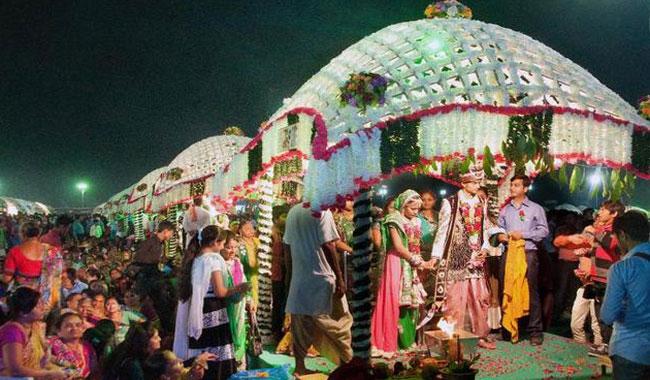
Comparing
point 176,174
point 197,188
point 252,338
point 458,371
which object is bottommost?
point 252,338

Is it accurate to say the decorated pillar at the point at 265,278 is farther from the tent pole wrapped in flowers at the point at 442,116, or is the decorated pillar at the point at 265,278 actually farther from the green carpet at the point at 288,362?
the tent pole wrapped in flowers at the point at 442,116

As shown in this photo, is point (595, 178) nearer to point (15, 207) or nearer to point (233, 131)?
point (233, 131)

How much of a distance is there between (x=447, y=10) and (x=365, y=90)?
3602 mm

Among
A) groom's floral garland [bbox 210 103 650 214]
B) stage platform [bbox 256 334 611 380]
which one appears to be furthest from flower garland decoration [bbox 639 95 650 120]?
stage platform [bbox 256 334 611 380]

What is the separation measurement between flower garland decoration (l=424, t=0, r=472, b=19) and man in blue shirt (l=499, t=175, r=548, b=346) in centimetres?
255

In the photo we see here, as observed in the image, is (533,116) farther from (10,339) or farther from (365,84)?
(10,339)

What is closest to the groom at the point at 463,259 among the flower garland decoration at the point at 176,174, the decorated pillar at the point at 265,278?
the decorated pillar at the point at 265,278

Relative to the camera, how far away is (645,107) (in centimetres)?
704

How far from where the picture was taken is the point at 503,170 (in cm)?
967

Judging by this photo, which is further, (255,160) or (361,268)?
(255,160)

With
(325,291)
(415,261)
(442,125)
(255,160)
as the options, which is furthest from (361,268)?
(255,160)

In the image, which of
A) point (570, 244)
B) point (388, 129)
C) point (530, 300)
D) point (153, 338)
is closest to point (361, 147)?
point (388, 129)

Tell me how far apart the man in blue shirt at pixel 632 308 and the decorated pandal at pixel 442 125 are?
1303 millimetres

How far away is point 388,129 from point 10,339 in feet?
12.2
